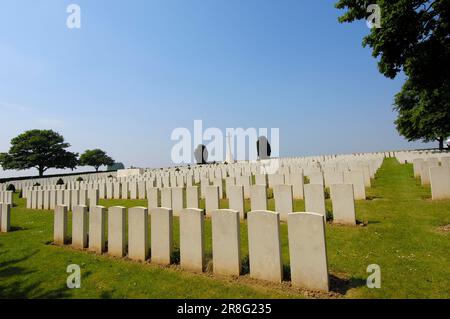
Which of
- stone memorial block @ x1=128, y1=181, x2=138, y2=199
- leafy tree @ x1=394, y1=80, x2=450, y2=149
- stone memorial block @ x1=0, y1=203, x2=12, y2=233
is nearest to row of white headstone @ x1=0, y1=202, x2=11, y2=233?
stone memorial block @ x1=0, y1=203, x2=12, y2=233

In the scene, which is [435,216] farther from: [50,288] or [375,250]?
[50,288]

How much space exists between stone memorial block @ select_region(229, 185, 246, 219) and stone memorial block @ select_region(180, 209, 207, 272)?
10.9ft

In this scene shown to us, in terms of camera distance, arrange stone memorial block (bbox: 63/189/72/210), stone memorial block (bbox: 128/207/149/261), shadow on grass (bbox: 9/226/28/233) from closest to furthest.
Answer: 1. stone memorial block (bbox: 128/207/149/261)
2. shadow on grass (bbox: 9/226/28/233)
3. stone memorial block (bbox: 63/189/72/210)

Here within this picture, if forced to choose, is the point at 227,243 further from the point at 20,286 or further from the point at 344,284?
the point at 20,286

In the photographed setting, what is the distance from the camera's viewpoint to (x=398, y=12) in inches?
324

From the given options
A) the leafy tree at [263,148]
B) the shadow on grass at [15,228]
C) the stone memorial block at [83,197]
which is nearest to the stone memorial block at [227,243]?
the shadow on grass at [15,228]

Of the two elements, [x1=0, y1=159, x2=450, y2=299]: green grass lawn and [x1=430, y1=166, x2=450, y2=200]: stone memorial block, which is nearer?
[x1=0, y1=159, x2=450, y2=299]: green grass lawn

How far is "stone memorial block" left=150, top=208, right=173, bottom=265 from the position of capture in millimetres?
5168

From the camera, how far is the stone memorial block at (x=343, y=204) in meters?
6.73

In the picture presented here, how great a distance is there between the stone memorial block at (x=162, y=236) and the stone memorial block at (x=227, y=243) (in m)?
1.03

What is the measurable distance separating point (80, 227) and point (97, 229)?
628 millimetres

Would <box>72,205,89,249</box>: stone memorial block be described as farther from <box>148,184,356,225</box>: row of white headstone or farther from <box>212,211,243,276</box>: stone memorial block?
<box>212,211,243,276</box>: stone memorial block
